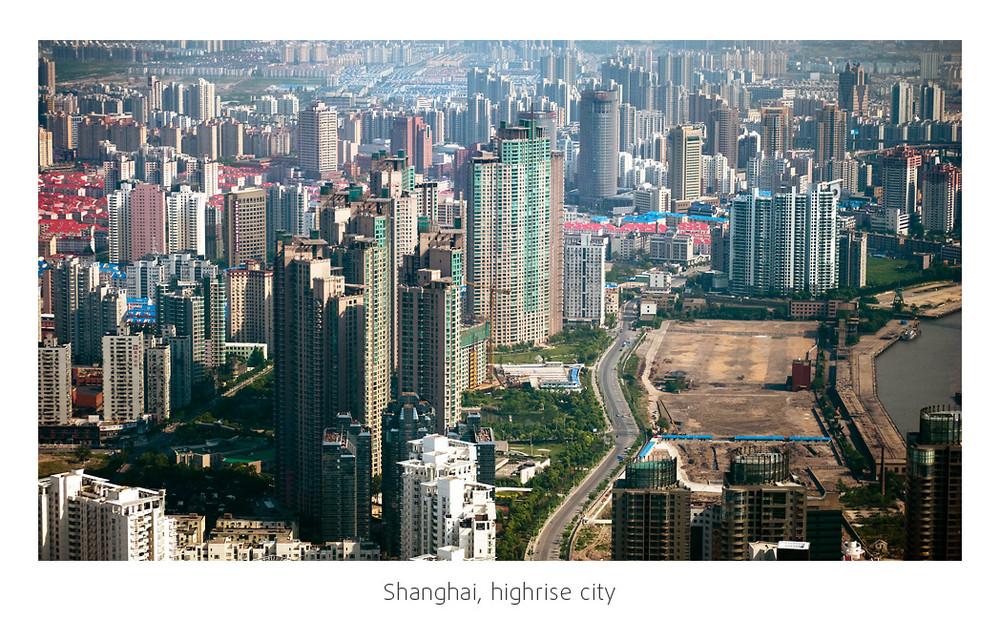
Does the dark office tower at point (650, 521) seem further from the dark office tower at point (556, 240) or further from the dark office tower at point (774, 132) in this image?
the dark office tower at point (774, 132)

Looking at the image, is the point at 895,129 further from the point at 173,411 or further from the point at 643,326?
the point at 173,411

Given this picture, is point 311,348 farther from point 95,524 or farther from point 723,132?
point 723,132

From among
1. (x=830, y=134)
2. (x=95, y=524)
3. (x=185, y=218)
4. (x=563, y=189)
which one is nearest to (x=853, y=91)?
(x=830, y=134)

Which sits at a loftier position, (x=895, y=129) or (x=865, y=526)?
(x=895, y=129)

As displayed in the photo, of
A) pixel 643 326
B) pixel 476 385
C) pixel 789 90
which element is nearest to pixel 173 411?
pixel 476 385

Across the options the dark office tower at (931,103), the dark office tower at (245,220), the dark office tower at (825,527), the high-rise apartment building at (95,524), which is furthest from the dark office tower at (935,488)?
the dark office tower at (245,220)
